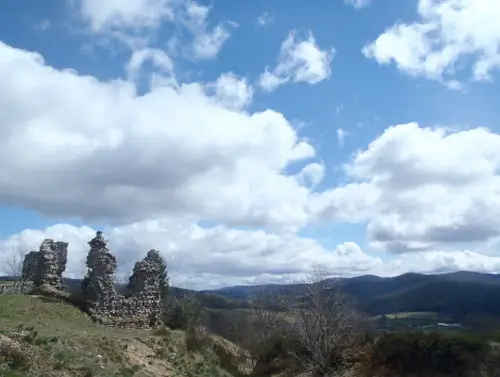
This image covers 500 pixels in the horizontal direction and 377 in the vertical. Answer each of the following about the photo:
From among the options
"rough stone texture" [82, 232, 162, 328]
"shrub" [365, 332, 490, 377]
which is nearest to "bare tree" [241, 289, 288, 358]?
"rough stone texture" [82, 232, 162, 328]

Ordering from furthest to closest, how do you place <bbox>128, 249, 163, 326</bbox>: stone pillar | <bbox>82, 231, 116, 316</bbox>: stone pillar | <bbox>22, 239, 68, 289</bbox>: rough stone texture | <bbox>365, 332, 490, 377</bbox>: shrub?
<bbox>128, 249, 163, 326</bbox>: stone pillar → <bbox>22, 239, 68, 289</bbox>: rough stone texture → <bbox>82, 231, 116, 316</bbox>: stone pillar → <bbox>365, 332, 490, 377</bbox>: shrub

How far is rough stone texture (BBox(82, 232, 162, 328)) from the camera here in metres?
37.8

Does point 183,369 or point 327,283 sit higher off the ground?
point 327,283

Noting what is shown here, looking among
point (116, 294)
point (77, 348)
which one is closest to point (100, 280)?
point (116, 294)

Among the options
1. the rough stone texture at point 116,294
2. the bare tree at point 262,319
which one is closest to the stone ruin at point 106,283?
the rough stone texture at point 116,294

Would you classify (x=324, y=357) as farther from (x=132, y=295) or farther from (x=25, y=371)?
(x=25, y=371)

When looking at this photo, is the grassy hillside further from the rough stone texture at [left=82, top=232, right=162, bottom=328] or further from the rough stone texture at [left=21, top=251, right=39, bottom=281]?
the rough stone texture at [left=21, top=251, right=39, bottom=281]

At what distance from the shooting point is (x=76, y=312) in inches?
1425

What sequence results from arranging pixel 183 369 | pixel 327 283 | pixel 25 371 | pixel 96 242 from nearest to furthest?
1. pixel 25 371
2. pixel 183 369
3. pixel 96 242
4. pixel 327 283

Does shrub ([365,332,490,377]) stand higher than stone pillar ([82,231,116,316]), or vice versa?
stone pillar ([82,231,116,316])

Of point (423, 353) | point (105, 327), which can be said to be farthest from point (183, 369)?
point (423, 353)

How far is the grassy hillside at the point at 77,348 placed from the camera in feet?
75.3

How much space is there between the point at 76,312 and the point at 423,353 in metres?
22.2

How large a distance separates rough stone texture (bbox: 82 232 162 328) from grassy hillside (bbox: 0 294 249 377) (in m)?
1.81
